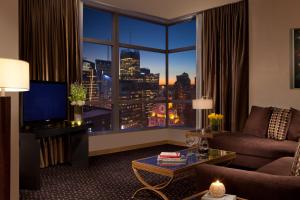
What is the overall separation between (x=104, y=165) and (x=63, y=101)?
50.1 inches

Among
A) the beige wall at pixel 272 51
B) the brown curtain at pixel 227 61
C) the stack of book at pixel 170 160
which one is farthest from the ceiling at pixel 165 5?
the stack of book at pixel 170 160

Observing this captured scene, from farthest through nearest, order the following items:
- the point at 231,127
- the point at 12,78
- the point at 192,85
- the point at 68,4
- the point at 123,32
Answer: the point at 192,85 → the point at 123,32 → the point at 231,127 → the point at 68,4 → the point at 12,78

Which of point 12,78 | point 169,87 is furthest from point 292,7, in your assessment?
point 12,78

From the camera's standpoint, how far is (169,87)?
285 inches

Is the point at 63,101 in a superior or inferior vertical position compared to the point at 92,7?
inferior

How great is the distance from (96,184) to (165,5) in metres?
3.63

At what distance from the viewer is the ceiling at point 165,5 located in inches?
216

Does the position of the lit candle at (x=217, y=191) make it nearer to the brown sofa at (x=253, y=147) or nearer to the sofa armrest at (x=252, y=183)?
the sofa armrest at (x=252, y=183)

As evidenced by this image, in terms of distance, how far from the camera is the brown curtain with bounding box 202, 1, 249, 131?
5.43 m

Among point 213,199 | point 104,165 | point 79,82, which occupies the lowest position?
point 104,165

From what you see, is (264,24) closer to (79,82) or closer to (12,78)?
(79,82)

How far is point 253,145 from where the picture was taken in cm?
421

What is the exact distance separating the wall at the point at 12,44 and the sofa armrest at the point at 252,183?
5.86ft

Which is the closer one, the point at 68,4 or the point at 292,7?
→ the point at 292,7
